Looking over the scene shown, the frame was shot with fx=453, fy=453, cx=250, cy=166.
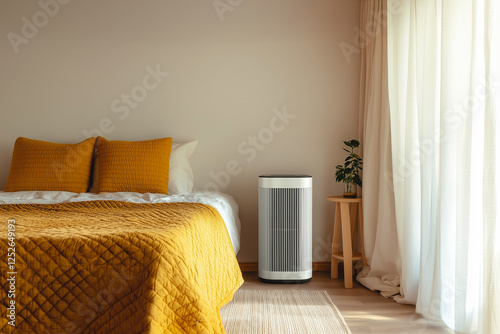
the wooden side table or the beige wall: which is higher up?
the beige wall

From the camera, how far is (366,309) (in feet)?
8.23

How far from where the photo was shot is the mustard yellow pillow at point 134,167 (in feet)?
9.95

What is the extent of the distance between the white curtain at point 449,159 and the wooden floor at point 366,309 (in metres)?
0.08

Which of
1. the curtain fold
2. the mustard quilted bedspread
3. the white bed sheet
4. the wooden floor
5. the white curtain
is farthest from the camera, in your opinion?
the curtain fold

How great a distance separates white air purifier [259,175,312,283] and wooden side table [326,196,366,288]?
0.77ft

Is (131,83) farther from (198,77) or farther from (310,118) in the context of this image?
(310,118)

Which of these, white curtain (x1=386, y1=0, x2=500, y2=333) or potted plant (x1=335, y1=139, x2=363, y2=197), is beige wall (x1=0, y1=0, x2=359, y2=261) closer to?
potted plant (x1=335, y1=139, x2=363, y2=197)

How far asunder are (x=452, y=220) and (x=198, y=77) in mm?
2154

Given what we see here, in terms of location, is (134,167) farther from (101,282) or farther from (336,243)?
(101,282)

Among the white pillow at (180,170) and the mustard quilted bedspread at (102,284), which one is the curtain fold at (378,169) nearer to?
the white pillow at (180,170)

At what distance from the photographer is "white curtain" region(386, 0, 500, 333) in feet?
5.57

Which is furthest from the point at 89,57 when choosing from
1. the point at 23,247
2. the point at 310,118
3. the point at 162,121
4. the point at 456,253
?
the point at 456,253

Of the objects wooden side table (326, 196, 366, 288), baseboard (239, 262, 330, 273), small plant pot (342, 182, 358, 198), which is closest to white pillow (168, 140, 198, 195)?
baseboard (239, 262, 330, 273)

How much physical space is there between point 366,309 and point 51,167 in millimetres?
2217
